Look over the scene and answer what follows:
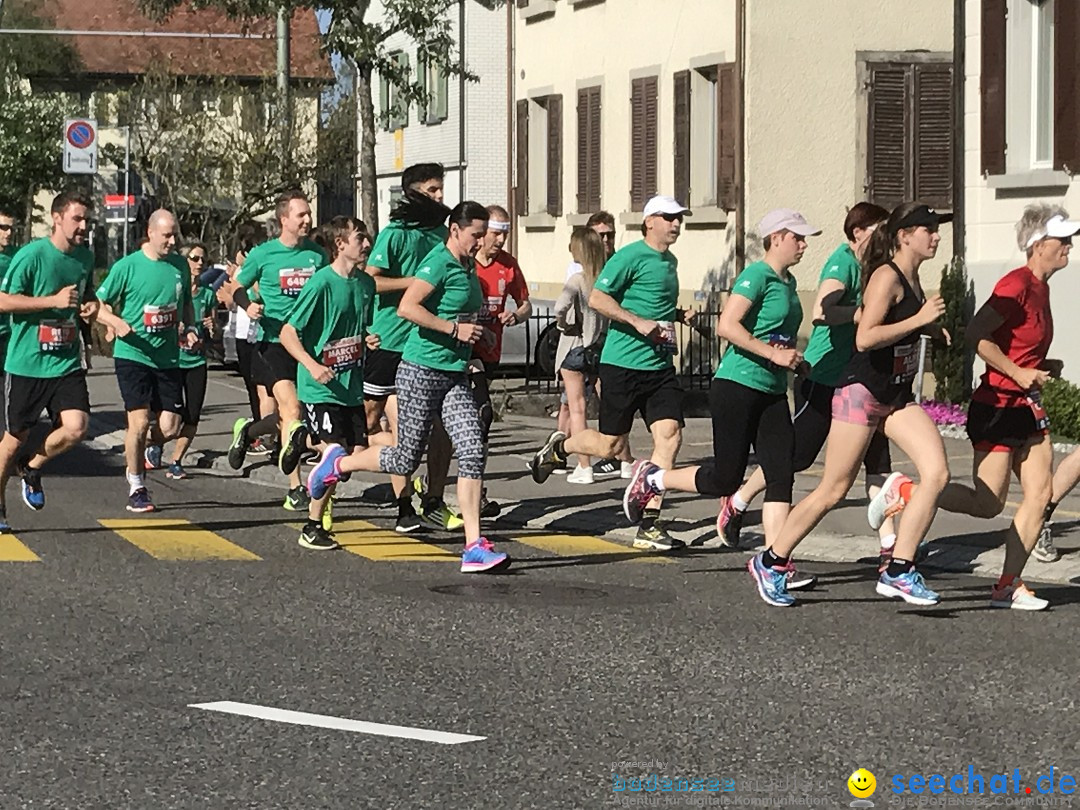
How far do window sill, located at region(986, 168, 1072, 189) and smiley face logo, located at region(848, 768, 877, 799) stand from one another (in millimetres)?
13738

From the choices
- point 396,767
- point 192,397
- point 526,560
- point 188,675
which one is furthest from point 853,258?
point 192,397

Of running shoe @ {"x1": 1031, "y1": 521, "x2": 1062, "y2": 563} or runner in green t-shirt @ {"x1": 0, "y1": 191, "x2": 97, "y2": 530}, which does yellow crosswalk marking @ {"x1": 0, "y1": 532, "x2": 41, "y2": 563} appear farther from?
running shoe @ {"x1": 1031, "y1": 521, "x2": 1062, "y2": 563}

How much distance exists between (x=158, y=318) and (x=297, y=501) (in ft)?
4.79

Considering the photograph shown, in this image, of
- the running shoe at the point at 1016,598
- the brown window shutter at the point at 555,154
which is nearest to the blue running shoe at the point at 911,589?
the running shoe at the point at 1016,598

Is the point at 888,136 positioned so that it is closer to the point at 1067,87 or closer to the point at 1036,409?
the point at 1067,87

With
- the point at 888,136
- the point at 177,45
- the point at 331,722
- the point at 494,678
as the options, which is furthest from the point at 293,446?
the point at 177,45

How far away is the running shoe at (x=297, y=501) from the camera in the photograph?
1487 cm

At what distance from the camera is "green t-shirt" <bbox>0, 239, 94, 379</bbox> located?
43.2 ft

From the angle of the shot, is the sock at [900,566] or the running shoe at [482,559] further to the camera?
the running shoe at [482,559]

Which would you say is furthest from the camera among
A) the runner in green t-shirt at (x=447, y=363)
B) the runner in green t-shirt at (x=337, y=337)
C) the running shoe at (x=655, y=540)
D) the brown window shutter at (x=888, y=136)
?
the brown window shutter at (x=888, y=136)

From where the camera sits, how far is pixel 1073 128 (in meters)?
19.6

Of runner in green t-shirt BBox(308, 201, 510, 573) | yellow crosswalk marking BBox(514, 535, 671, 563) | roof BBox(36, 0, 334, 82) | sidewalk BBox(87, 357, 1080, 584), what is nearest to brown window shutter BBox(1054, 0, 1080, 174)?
sidewalk BBox(87, 357, 1080, 584)

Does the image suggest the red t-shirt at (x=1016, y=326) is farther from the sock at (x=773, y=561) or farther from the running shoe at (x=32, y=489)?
the running shoe at (x=32, y=489)

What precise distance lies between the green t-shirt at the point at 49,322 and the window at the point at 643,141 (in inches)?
647
